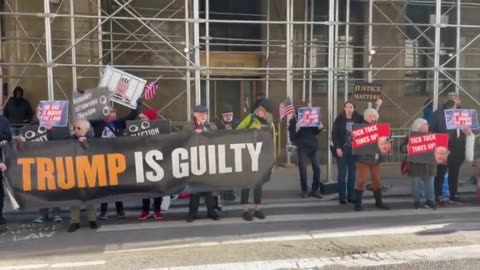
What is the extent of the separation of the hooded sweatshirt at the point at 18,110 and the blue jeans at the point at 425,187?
7444 mm

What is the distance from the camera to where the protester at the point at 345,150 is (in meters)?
8.93

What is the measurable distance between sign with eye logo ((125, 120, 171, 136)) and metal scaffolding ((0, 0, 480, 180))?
2.81 meters

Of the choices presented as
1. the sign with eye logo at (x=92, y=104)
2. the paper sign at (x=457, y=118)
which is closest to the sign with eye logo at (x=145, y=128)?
the sign with eye logo at (x=92, y=104)

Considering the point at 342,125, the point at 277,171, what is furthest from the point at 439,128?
the point at 277,171

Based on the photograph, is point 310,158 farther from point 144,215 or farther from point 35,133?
point 35,133

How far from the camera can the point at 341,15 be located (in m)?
13.4

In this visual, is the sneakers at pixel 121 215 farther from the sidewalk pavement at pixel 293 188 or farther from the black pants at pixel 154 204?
the sidewalk pavement at pixel 293 188

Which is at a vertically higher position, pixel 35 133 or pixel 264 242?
pixel 35 133

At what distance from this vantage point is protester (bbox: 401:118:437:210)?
8.61 meters

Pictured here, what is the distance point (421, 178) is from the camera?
871 centimetres

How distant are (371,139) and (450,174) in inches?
74.6

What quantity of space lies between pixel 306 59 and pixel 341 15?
1.49m

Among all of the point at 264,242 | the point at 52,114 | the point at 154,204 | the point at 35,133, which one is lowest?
the point at 264,242

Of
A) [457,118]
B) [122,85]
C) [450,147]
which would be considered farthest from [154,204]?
[457,118]
